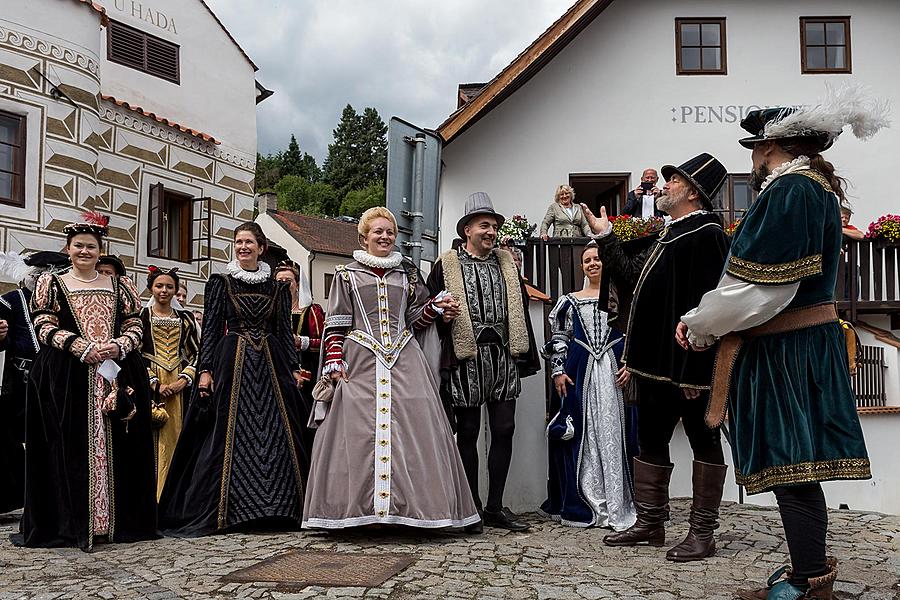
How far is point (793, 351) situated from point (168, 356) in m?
4.95

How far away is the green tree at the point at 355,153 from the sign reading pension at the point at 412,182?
241ft

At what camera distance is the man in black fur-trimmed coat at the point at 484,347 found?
19.2ft

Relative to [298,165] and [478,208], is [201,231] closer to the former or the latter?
[478,208]

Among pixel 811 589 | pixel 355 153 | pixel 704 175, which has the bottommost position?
pixel 811 589

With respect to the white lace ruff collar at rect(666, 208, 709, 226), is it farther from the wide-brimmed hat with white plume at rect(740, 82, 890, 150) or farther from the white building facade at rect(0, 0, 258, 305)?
the white building facade at rect(0, 0, 258, 305)

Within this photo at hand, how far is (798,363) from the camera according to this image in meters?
3.72

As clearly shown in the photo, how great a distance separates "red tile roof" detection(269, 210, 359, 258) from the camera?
38688 mm

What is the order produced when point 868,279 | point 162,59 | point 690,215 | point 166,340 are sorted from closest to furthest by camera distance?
point 690,215 → point 166,340 → point 868,279 → point 162,59

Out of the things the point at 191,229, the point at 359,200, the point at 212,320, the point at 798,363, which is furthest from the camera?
the point at 359,200

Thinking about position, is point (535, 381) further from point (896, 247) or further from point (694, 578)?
point (896, 247)

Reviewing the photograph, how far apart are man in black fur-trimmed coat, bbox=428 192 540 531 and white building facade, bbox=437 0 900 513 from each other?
8.23 m

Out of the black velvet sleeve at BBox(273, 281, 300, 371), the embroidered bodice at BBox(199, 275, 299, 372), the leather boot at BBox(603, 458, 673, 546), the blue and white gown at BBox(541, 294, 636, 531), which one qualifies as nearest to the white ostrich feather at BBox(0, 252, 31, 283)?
the embroidered bodice at BBox(199, 275, 299, 372)

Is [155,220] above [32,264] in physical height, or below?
above

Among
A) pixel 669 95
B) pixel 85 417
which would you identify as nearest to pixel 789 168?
pixel 85 417
